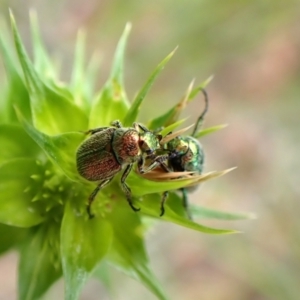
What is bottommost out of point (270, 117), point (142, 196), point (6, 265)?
point (6, 265)

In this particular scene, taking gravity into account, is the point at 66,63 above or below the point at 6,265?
above

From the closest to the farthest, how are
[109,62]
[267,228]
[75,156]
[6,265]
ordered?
[75,156] < [6,265] < [109,62] < [267,228]

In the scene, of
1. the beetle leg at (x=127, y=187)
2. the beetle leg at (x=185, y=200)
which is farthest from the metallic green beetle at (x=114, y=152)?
the beetle leg at (x=185, y=200)

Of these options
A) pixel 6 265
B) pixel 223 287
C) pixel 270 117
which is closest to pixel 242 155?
pixel 270 117

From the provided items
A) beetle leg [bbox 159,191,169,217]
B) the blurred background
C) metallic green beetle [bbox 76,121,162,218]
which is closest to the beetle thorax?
metallic green beetle [bbox 76,121,162,218]

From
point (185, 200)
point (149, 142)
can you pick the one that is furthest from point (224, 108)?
point (149, 142)

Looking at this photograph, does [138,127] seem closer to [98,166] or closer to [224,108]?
[98,166]

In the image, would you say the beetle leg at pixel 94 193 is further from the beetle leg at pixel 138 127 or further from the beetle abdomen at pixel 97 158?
the beetle leg at pixel 138 127

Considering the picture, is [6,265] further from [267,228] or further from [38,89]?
[38,89]
